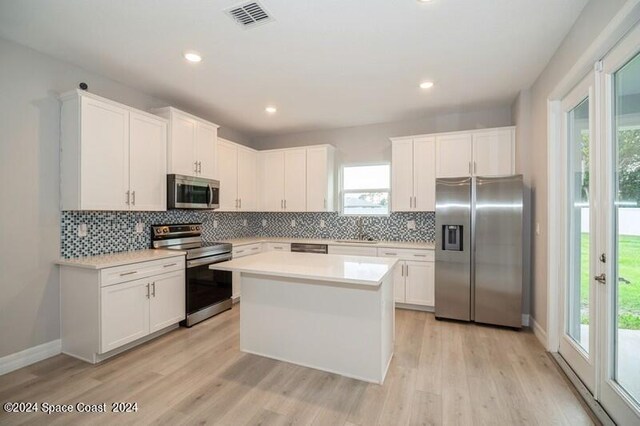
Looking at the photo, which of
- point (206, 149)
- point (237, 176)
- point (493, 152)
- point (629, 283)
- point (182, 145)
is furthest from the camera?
point (237, 176)

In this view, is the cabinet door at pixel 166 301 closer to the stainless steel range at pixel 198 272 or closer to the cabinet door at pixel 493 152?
the stainless steel range at pixel 198 272

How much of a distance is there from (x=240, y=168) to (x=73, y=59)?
2402mm

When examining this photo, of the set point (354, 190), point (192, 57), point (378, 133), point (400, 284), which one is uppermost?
point (192, 57)

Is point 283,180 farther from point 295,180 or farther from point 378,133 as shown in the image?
point 378,133

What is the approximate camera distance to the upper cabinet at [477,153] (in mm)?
3828

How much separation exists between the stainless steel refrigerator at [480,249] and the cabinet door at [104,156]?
11.8ft

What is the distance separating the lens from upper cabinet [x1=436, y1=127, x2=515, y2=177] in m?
3.83

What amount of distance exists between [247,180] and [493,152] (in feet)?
12.1

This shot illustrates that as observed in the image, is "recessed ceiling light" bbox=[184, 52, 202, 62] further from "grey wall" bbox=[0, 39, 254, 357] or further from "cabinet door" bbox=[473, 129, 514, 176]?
"cabinet door" bbox=[473, 129, 514, 176]

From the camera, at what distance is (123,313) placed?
2.77 m

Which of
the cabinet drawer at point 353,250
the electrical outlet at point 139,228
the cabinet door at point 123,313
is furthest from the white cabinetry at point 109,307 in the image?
the cabinet drawer at point 353,250

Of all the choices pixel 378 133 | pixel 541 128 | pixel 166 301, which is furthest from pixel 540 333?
pixel 166 301

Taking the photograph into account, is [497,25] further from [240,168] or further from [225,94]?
[240,168]

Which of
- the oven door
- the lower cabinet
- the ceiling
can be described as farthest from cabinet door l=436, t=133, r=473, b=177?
the lower cabinet
